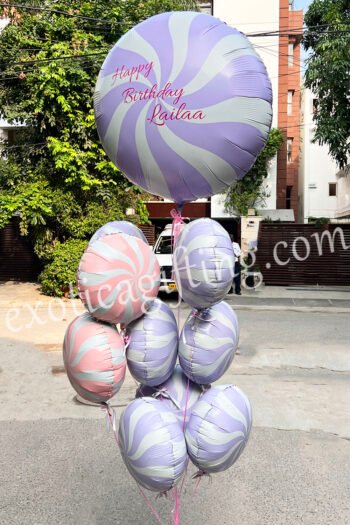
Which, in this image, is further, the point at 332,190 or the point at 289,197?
the point at 332,190

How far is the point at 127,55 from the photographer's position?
224 cm

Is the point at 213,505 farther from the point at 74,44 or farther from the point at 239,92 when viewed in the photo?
the point at 74,44

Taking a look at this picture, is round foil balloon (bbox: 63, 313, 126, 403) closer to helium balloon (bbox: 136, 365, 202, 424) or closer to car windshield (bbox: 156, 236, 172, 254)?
helium balloon (bbox: 136, 365, 202, 424)

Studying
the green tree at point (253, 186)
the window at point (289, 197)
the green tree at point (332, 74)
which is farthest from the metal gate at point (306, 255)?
the window at point (289, 197)

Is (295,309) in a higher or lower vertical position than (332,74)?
lower

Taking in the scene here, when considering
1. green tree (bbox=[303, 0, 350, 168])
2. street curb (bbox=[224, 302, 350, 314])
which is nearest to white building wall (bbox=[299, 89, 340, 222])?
green tree (bbox=[303, 0, 350, 168])

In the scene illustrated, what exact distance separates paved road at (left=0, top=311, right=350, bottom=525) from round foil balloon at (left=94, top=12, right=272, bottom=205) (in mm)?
2315

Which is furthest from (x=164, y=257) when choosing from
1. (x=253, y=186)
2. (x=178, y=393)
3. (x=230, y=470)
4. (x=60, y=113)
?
(x=178, y=393)

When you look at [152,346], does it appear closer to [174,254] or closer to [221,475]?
[174,254]

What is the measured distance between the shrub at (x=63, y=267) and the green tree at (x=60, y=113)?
390 millimetres

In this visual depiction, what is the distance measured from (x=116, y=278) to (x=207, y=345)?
1.75ft

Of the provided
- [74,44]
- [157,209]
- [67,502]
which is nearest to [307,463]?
[67,502]

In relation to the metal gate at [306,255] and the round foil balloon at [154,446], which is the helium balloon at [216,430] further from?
the metal gate at [306,255]

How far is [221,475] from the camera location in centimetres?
372
